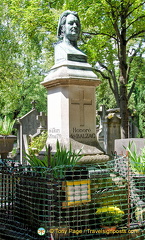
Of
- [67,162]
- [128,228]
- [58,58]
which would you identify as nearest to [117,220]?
[128,228]

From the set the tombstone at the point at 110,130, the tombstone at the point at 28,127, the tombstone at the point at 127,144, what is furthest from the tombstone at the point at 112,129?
the tombstone at the point at 127,144

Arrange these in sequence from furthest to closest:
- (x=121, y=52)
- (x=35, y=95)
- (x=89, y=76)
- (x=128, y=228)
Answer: (x=35, y=95)
(x=121, y=52)
(x=89, y=76)
(x=128, y=228)

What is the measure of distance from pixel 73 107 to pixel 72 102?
0.11 metres

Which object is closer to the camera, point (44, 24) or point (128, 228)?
point (128, 228)

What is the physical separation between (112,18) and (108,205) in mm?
9231

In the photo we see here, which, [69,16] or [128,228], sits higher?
[69,16]

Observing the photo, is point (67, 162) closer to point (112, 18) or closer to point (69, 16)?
point (69, 16)

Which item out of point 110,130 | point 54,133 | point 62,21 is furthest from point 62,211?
point 110,130

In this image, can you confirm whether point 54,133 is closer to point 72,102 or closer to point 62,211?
point 72,102

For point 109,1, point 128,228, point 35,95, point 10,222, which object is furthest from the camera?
point 35,95

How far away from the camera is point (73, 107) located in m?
6.02

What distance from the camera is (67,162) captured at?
4863 millimetres

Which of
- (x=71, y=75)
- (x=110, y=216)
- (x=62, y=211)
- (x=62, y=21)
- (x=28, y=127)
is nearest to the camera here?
(x=62, y=211)

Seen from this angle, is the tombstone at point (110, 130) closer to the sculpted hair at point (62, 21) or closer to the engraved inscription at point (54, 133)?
the sculpted hair at point (62, 21)
